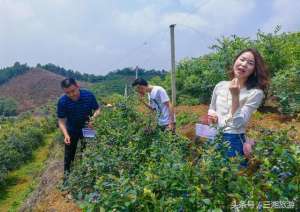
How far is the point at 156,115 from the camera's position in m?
4.73

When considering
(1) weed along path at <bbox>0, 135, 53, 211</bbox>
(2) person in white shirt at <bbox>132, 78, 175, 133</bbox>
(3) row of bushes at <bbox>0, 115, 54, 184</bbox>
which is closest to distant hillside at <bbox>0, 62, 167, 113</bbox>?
(3) row of bushes at <bbox>0, 115, 54, 184</bbox>

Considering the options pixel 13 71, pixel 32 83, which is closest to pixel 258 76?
pixel 32 83

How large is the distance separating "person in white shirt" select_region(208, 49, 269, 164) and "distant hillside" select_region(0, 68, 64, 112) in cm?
4453

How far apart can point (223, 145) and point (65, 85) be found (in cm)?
263

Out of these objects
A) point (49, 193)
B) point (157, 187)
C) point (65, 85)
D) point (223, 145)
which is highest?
point (65, 85)

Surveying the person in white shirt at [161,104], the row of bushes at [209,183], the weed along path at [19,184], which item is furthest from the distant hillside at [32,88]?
the row of bushes at [209,183]

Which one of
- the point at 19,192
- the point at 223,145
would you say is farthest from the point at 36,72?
the point at 223,145

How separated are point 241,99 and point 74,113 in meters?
2.53

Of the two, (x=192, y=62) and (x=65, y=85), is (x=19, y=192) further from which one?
(x=65, y=85)

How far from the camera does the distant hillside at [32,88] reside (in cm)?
4922

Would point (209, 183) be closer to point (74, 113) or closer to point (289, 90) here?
point (74, 113)

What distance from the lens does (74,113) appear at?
5.16 meters

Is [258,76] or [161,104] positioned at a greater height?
[258,76]

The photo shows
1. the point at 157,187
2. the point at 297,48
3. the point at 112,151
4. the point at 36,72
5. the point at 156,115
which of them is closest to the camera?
the point at 157,187
